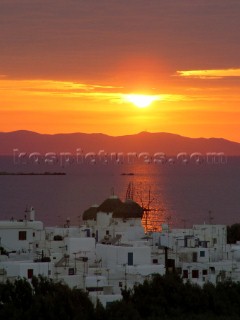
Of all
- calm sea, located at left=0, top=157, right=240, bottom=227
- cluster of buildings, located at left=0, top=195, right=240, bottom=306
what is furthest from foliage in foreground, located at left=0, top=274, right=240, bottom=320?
calm sea, located at left=0, top=157, right=240, bottom=227

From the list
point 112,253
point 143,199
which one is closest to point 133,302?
point 112,253

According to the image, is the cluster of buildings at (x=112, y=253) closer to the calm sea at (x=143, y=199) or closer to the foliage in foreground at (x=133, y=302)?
the foliage in foreground at (x=133, y=302)

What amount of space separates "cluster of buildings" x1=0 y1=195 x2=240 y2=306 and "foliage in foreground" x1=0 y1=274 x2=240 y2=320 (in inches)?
61.4

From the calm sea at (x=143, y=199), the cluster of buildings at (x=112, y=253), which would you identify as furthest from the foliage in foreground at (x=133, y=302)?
the calm sea at (x=143, y=199)

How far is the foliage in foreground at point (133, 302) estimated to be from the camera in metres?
29.5

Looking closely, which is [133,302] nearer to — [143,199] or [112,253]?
[112,253]

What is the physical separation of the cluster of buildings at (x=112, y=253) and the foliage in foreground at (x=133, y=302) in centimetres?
156

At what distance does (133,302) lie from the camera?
31.8 m

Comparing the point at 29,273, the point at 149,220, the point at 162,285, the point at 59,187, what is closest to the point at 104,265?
the point at 29,273

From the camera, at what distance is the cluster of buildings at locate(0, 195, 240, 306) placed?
35.8 metres

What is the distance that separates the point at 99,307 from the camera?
98.4 ft

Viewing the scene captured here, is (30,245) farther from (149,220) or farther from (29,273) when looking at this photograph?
(149,220)

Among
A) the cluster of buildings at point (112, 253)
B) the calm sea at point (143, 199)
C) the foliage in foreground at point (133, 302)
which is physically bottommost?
the foliage in foreground at point (133, 302)

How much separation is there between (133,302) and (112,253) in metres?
7.30
